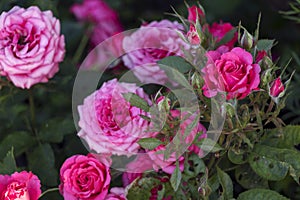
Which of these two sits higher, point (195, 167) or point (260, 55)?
point (260, 55)

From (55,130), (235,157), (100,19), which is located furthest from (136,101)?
(100,19)

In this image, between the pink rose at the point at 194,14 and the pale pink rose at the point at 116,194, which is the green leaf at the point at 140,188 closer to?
the pale pink rose at the point at 116,194

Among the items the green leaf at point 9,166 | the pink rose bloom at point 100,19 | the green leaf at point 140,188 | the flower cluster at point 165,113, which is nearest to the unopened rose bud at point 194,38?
the flower cluster at point 165,113

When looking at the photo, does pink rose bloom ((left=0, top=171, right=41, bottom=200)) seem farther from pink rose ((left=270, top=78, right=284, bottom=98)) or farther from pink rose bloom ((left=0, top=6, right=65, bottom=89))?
pink rose ((left=270, top=78, right=284, bottom=98))

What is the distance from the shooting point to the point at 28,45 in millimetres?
986

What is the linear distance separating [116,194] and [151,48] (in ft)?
0.88

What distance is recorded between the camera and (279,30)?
1575mm

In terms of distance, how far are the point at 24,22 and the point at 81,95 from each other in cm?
17

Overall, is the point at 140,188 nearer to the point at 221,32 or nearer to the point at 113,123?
the point at 113,123

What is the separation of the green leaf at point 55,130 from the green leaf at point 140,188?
235 millimetres

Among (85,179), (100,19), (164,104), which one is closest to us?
(164,104)

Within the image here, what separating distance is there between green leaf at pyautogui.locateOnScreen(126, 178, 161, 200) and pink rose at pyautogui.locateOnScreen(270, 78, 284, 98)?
0.23m

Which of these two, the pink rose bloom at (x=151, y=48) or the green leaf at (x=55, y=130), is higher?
the pink rose bloom at (x=151, y=48)

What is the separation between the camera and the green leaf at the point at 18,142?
1056 millimetres
